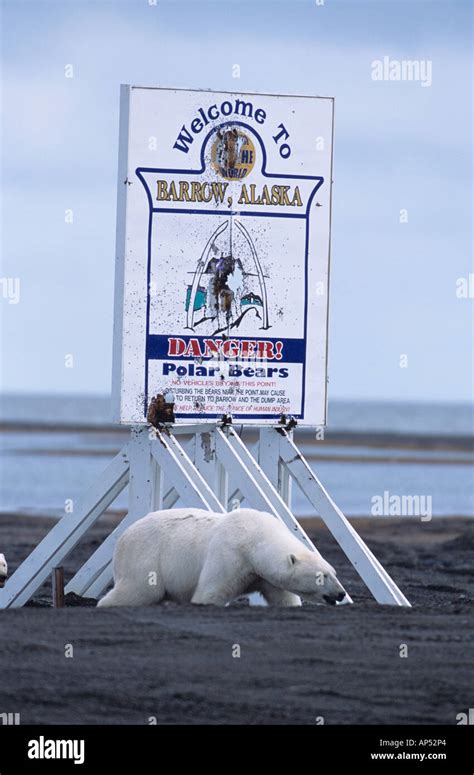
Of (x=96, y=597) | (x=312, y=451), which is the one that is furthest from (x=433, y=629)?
(x=312, y=451)

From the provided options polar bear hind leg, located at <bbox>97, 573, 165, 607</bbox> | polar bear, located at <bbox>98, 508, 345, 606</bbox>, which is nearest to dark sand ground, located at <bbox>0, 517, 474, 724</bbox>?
polar bear, located at <bbox>98, 508, 345, 606</bbox>

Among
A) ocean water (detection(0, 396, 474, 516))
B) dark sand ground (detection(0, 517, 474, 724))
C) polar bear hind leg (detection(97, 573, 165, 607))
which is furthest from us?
ocean water (detection(0, 396, 474, 516))

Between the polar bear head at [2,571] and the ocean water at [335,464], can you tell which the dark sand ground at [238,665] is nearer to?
the polar bear head at [2,571]

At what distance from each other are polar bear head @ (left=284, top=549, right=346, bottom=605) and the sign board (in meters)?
1.88

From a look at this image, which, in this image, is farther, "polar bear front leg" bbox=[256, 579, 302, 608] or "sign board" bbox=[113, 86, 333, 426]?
"sign board" bbox=[113, 86, 333, 426]

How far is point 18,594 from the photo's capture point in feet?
40.2

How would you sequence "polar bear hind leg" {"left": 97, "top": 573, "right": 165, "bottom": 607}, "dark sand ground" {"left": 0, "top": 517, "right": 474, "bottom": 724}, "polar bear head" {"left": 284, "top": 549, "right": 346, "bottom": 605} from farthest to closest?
"polar bear hind leg" {"left": 97, "top": 573, "right": 165, "bottom": 607}, "polar bear head" {"left": 284, "top": 549, "right": 346, "bottom": 605}, "dark sand ground" {"left": 0, "top": 517, "right": 474, "bottom": 724}

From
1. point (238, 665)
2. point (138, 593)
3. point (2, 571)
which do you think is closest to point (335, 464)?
point (2, 571)

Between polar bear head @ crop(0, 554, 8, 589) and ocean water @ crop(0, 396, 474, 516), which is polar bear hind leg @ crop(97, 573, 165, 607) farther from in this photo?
ocean water @ crop(0, 396, 474, 516)

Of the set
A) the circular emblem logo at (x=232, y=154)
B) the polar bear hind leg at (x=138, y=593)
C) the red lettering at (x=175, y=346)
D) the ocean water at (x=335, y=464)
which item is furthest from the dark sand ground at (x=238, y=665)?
the ocean water at (x=335, y=464)

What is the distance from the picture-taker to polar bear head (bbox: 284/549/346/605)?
10570mm

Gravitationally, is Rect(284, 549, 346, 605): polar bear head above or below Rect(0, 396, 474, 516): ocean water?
above

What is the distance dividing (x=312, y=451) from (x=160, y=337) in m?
36.9

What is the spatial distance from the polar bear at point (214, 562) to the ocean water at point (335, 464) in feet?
23.9
